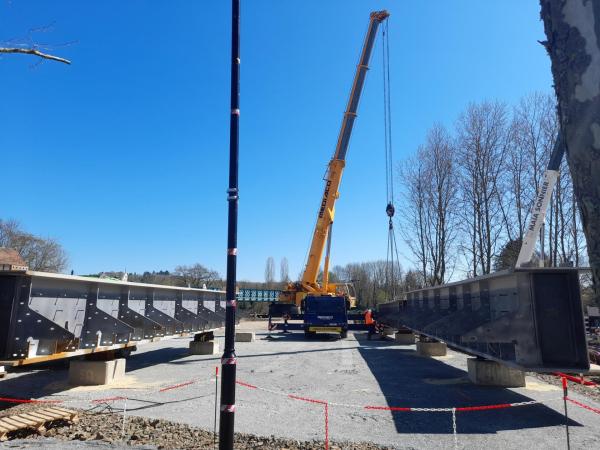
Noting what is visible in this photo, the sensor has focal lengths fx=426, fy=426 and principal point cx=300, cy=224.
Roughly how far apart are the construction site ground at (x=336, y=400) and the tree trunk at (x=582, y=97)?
553 cm

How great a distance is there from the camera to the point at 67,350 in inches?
333

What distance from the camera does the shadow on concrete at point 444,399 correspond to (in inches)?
294

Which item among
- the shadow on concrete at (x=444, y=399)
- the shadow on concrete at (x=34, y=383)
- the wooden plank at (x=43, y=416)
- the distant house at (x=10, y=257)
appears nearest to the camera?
the wooden plank at (x=43, y=416)

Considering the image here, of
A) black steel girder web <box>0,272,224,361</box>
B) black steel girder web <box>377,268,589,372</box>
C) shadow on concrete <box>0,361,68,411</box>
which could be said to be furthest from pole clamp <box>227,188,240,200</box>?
shadow on concrete <box>0,361,68,411</box>

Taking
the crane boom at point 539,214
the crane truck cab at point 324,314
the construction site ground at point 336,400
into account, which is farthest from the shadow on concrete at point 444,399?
the crane truck cab at point 324,314

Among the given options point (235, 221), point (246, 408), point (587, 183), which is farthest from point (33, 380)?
point (587, 183)

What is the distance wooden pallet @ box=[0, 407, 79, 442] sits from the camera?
648 cm

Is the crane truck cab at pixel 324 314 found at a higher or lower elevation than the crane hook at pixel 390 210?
lower

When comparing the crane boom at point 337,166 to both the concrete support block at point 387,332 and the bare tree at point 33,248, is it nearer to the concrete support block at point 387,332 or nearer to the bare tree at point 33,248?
the concrete support block at point 387,332

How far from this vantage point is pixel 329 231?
25.3m

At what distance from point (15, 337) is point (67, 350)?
1424 mm

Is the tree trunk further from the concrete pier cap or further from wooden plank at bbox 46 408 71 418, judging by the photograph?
the concrete pier cap

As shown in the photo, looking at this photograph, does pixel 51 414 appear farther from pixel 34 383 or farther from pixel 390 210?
pixel 390 210

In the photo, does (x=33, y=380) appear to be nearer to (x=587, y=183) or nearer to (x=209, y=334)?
(x=209, y=334)
